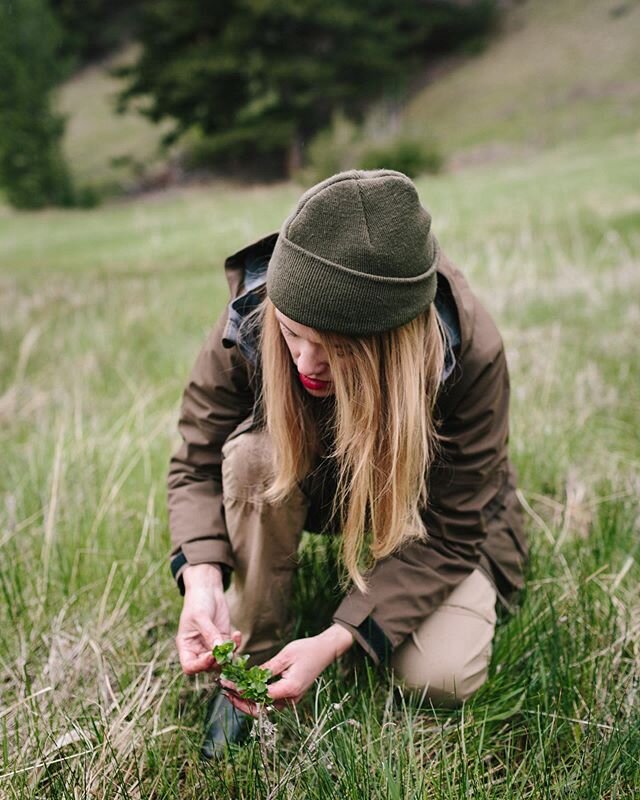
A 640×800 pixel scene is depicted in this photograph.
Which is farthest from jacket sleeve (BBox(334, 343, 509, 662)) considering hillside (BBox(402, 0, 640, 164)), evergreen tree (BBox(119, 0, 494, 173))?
evergreen tree (BBox(119, 0, 494, 173))

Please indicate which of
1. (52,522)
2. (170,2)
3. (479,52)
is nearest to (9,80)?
(170,2)

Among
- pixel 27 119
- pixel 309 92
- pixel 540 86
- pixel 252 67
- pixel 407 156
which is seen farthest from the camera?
pixel 540 86

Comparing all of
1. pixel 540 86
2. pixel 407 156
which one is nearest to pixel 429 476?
pixel 407 156

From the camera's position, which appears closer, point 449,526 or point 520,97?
point 449,526

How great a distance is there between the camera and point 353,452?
5.39 ft

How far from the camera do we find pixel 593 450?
2.75 m

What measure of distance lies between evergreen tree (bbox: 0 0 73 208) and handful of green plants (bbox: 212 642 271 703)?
2162 cm

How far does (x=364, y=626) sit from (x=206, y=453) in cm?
57

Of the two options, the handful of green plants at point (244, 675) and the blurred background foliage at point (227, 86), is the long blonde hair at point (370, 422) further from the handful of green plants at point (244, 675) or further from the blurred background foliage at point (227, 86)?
the blurred background foliage at point (227, 86)

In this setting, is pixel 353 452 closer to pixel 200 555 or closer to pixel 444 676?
pixel 200 555

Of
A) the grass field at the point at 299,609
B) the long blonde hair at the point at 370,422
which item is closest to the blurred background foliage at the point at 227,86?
the grass field at the point at 299,609

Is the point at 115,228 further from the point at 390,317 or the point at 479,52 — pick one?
the point at 479,52

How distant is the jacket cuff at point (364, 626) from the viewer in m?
1.68

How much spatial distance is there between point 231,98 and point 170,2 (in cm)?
306
